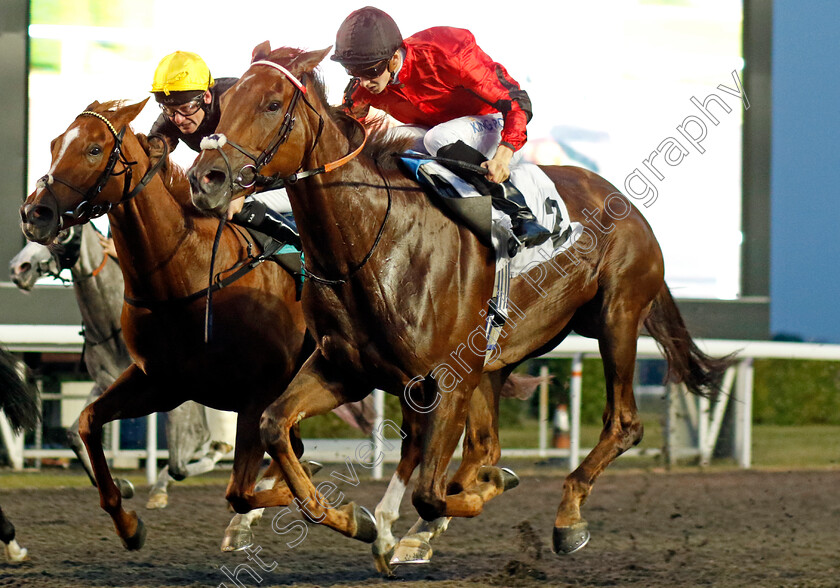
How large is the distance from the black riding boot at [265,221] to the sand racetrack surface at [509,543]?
1125 mm

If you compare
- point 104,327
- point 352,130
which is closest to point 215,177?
point 352,130

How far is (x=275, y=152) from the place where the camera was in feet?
9.11

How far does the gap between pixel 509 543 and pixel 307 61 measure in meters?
2.42

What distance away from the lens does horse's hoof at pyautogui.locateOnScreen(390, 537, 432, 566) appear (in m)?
3.39

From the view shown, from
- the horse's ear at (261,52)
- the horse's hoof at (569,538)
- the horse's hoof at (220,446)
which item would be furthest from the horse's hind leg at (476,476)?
the horse's hoof at (220,446)

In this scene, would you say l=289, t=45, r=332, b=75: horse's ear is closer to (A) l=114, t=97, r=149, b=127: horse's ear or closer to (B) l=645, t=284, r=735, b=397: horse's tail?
(A) l=114, t=97, r=149, b=127: horse's ear

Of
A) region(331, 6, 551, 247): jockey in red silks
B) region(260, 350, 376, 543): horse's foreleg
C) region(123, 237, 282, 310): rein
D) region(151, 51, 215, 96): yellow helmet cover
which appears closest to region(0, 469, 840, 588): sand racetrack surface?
region(260, 350, 376, 543): horse's foreleg

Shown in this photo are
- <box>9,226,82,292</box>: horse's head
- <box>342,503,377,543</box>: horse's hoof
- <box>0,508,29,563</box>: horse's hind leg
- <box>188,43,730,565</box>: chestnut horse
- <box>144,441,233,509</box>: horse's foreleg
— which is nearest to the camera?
<box>188,43,730,565</box>: chestnut horse

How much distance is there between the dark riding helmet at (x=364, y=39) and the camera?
307cm

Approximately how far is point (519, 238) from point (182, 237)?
1067 mm

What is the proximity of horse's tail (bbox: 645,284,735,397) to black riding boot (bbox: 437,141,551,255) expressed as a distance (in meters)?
1.04

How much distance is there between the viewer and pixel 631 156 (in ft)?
25.7

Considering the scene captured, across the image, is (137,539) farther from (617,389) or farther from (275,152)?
(617,389)

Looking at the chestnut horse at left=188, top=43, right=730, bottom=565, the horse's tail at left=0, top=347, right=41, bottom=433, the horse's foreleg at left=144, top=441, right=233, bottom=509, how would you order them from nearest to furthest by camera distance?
1. the chestnut horse at left=188, top=43, right=730, bottom=565
2. the horse's tail at left=0, top=347, right=41, bottom=433
3. the horse's foreleg at left=144, top=441, right=233, bottom=509
